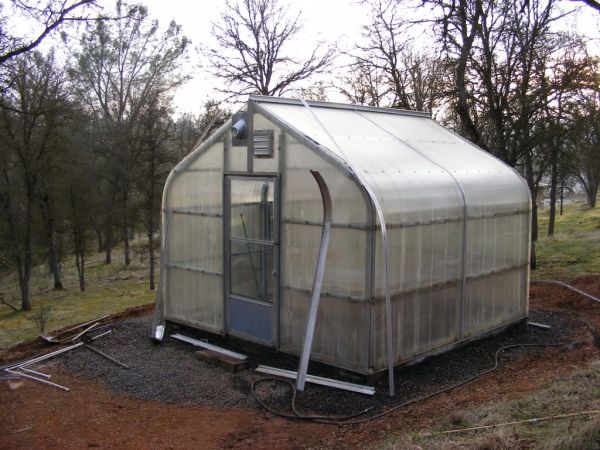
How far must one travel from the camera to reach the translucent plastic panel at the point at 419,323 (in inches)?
274

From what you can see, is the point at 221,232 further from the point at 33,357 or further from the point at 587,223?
the point at 587,223

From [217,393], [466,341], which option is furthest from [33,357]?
[466,341]

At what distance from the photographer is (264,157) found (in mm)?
8016

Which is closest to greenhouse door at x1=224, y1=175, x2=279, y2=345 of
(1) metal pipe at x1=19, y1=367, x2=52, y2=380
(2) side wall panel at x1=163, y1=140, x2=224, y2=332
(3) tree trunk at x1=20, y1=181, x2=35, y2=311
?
(2) side wall panel at x1=163, y1=140, x2=224, y2=332

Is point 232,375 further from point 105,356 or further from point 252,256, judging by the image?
point 105,356

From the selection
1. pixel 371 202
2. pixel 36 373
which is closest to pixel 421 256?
pixel 371 202

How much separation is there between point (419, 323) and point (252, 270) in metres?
2.47

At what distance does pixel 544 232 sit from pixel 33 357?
74.3ft

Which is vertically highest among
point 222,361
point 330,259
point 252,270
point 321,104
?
point 321,104

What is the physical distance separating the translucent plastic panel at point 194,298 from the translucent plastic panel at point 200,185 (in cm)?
107

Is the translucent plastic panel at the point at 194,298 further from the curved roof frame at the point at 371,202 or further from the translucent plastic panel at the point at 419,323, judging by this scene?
the translucent plastic panel at the point at 419,323

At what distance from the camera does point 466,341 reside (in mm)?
8422

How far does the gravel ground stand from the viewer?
6.75m

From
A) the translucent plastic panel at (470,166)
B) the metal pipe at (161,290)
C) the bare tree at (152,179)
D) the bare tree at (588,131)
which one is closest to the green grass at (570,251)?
the bare tree at (588,131)
